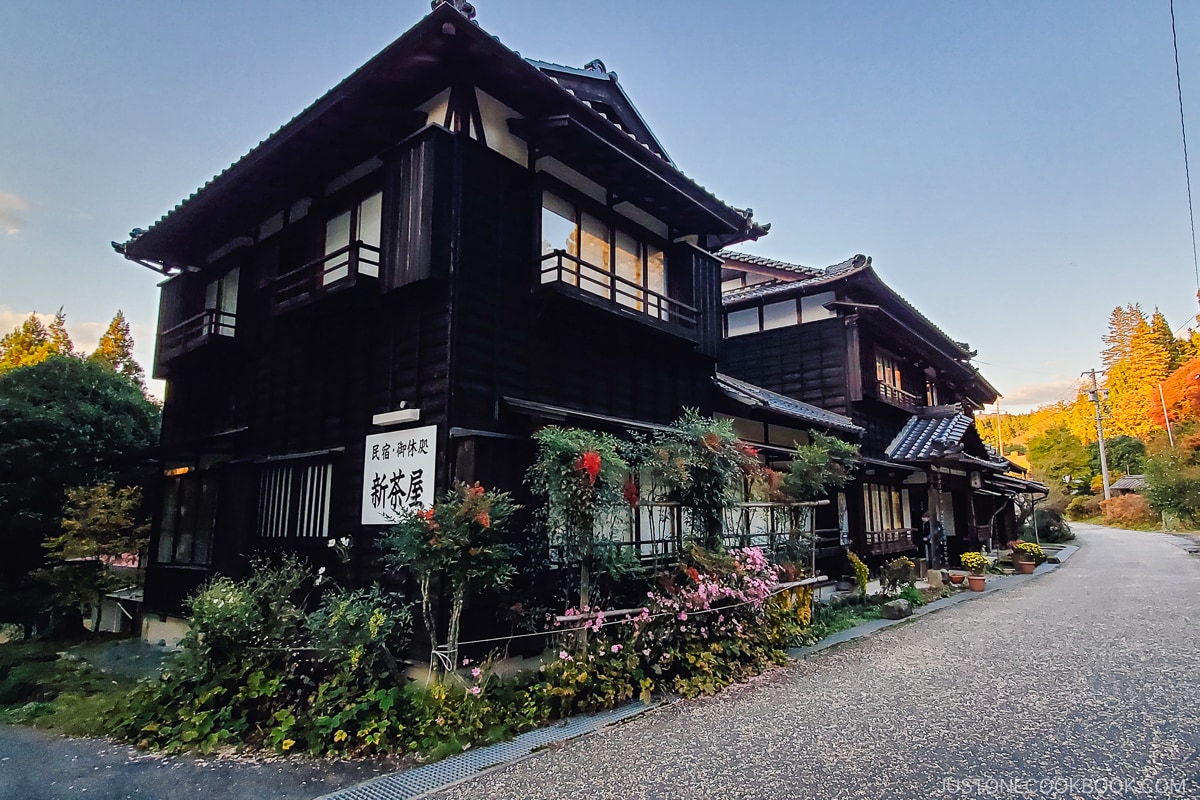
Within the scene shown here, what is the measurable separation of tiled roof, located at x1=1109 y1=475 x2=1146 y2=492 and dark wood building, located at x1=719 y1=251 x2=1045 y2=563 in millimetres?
37167

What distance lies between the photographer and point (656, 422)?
11312mm

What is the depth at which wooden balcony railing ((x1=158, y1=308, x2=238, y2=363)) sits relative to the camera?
450 inches

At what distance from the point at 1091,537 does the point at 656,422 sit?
3756 cm

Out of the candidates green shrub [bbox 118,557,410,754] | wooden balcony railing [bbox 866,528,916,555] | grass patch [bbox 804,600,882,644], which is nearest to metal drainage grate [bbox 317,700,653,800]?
green shrub [bbox 118,557,410,754]

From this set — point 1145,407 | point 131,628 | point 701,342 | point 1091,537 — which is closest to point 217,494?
point 131,628

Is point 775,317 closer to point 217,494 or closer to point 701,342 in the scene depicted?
point 701,342

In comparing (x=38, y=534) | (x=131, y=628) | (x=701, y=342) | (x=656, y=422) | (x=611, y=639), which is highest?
(x=701, y=342)

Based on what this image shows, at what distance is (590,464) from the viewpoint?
6871mm

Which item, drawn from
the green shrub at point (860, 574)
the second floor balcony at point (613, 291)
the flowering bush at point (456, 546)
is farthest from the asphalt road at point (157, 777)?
the green shrub at point (860, 574)

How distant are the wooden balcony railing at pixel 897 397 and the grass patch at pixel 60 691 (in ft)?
59.4

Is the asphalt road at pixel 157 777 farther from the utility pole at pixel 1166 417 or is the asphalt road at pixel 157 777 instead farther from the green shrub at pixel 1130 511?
the utility pole at pixel 1166 417

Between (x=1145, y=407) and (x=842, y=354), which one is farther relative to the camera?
(x=1145, y=407)

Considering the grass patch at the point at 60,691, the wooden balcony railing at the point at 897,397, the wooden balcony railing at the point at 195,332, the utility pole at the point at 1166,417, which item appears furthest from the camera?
the utility pole at the point at 1166,417

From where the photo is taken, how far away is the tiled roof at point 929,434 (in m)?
18.0
